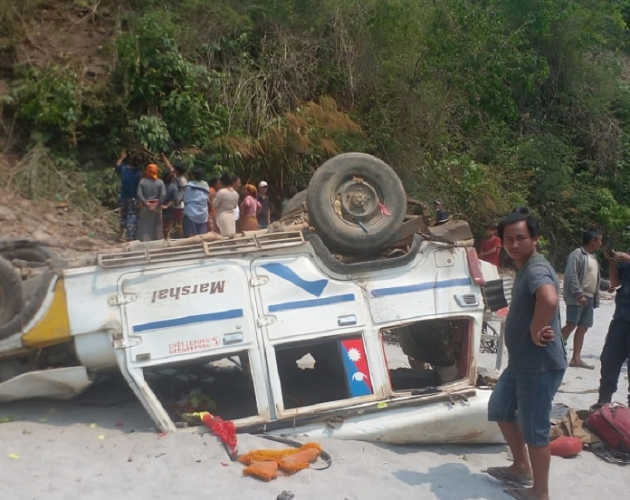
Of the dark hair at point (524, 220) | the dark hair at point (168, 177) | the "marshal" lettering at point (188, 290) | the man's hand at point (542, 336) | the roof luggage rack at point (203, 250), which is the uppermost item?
the dark hair at point (168, 177)

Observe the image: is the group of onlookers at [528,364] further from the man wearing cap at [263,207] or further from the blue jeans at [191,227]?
the man wearing cap at [263,207]

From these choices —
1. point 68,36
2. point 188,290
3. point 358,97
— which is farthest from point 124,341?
point 358,97

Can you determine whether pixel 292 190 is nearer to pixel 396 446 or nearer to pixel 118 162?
pixel 118 162

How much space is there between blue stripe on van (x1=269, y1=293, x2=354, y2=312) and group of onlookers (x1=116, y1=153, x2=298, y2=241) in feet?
13.8

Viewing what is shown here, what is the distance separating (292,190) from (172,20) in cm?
412

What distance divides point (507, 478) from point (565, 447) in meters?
0.76

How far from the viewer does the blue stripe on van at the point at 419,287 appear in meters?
5.37

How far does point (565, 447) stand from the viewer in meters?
5.48

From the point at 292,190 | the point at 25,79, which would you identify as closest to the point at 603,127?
the point at 292,190

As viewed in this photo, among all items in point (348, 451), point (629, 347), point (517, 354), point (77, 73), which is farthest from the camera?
point (77, 73)

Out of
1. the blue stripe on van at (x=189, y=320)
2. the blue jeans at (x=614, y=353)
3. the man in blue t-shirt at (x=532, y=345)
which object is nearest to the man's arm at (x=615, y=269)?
the blue jeans at (x=614, y=353)

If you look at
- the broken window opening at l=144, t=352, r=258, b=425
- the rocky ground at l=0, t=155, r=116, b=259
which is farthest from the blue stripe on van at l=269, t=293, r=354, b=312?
the rocky ground at l=0, t=155, r=116, b=259

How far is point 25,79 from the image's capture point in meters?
13.2

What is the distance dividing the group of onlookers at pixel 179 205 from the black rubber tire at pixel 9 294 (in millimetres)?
4344
